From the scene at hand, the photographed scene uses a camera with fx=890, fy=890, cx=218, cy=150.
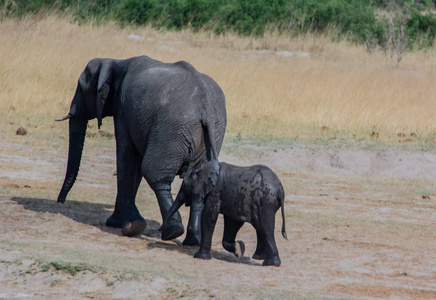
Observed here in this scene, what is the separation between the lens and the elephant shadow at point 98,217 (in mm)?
7344

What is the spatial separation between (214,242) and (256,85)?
10473 mm

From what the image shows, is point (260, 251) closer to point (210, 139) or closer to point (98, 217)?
point (210, 139)

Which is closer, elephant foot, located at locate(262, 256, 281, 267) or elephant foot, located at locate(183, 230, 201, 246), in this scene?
elephant foot, located at locate(262, 256, 281, 267)

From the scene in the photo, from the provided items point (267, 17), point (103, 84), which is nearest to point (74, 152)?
point (103, 84)

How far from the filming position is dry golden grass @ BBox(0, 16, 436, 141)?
51.6 feet

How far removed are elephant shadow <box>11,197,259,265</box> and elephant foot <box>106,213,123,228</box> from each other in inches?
1.9

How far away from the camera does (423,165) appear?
13.8 meters

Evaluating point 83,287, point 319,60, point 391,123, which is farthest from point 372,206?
point 319,60

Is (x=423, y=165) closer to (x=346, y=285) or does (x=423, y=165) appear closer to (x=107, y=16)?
(x=346, y=285)

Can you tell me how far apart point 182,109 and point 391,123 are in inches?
385

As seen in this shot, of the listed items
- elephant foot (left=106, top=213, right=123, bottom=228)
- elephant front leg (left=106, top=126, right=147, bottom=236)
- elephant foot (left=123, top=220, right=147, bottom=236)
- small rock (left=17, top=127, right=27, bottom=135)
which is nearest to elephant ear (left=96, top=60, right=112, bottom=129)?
elephant front leg (left=106, top=126, right=147, bottom=236)

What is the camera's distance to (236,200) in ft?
22.6

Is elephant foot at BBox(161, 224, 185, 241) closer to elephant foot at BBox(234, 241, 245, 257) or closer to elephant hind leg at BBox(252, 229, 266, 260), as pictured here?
elephant foot at BBox(234, 241, 245, 257)

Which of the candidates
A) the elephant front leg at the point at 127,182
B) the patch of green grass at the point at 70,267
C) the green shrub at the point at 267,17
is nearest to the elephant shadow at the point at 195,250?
the elephant front leg at the point at 127,182
